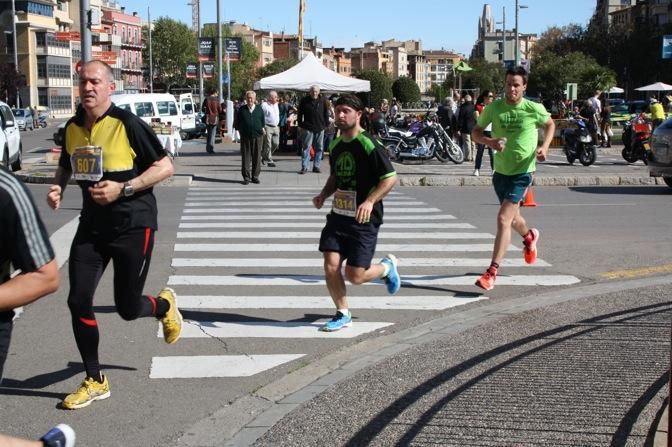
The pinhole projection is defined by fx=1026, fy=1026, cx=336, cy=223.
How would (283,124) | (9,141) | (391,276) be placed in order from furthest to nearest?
1. (283,124)
2. (9,141)
3. (391,276)

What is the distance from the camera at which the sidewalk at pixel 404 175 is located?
68.1 feet

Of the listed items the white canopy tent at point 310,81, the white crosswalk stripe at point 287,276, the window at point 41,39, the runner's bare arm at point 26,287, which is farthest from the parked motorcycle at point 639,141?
the window at point 41,39

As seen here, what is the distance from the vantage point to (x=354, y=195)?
7.39m

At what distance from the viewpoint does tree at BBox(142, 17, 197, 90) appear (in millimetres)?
156500

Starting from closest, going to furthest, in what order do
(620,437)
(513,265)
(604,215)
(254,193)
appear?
1. (620,437)
2. (513,265)
3. (604,215)
4. (254,193)

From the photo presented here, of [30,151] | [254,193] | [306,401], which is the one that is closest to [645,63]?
[30,151]

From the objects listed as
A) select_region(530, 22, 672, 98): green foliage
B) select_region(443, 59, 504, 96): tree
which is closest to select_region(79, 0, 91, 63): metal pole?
select_region(530, 22, 672, 98): green foliage

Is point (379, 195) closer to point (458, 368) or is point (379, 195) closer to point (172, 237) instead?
point (458, 368)

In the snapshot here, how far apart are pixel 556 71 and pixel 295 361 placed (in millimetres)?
72888

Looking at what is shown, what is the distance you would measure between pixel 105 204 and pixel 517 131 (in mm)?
4455

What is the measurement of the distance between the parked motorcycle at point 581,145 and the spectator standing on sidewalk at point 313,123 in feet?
22.0

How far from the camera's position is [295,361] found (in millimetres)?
6891

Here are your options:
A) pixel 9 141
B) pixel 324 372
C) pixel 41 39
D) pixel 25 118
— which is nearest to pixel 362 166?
pixel 324 372

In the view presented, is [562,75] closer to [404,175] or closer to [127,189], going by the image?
[404,175]
